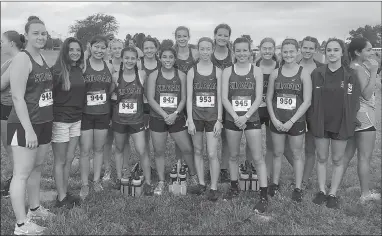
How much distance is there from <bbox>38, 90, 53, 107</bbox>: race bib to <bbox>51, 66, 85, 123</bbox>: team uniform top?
294 millimetres

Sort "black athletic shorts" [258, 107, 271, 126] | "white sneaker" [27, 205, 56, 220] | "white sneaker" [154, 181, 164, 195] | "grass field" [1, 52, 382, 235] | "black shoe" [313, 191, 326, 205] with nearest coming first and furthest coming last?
"grass field" [1, 52, 382, 235]
"white sneaker" [27, 205, 56, 220]
"black shoe" [313, 191, 326, 205]
"white sneaker" [154, 181, 164, 195]
"black athletic shorts" [258, 107, 271, 126]

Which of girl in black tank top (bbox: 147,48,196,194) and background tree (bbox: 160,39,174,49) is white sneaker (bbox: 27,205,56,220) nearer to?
girl in black tank top (bbox: 147,48,196,194)

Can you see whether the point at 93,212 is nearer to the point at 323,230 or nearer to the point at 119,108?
the point at 119,108

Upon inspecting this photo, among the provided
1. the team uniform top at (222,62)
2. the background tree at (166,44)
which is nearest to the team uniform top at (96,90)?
the background tree at (166,44)

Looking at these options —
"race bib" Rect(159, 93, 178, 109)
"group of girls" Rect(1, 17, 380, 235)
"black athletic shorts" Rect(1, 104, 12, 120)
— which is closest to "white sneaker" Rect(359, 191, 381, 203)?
"group of girls" Rect(1, 17, 380, 235)

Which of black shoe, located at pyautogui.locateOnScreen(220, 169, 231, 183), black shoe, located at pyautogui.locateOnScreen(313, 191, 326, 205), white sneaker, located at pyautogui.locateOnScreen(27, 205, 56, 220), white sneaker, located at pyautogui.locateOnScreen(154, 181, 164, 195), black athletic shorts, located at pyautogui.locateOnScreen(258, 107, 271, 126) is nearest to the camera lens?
white sneaker, located at pyautogui.locateOnScreen(27, 205, 56, 220)

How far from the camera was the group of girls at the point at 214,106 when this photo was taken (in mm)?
4145

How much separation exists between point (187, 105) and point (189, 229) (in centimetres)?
159

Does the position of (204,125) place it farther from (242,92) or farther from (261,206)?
(261,206)

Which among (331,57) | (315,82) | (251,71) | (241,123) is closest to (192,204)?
(241,123)

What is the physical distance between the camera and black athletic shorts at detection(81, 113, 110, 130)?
176 inches

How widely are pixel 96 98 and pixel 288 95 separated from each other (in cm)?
251

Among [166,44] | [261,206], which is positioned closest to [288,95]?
[261,206]

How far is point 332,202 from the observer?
4312 mm
